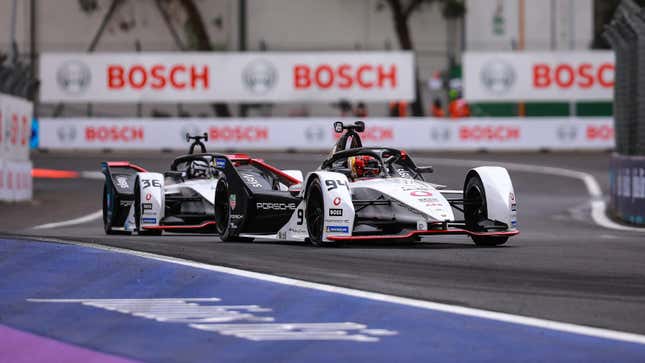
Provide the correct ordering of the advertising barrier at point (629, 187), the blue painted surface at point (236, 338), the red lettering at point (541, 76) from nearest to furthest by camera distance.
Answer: the blue painted surface at point (236, 338) < the advertising barrier at point (629, 187) < the red lettering at point (541, 76)

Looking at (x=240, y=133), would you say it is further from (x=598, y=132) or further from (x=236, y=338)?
(x=236, y=338)

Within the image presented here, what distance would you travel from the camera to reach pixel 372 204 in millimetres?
12961

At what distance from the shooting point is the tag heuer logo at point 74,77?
141 feet

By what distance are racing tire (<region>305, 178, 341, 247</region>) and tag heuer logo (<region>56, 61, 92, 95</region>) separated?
30.8 meters

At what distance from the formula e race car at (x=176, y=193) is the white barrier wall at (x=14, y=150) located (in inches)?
342

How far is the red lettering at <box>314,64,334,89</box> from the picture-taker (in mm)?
42406

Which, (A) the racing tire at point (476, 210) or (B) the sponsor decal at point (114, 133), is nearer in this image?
(A) the racing tire at point (476, 210)

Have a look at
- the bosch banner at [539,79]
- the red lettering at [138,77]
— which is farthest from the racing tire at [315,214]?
the red lettering at [138,77]

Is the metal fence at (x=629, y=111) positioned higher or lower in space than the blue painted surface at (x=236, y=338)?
higher

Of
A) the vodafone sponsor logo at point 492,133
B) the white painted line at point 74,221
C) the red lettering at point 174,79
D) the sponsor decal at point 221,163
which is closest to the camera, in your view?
the sponsor decal at point 221,163

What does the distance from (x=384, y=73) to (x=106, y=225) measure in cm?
2539

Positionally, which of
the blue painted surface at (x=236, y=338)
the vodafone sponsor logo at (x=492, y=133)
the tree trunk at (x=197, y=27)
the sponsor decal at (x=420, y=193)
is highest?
the tree trunk at (x=197, y=27)

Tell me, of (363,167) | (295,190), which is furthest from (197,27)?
(363,167)

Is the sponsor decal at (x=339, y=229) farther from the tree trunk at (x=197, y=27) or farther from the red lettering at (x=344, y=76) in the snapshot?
the tree trunk at (x=197, y=27)
